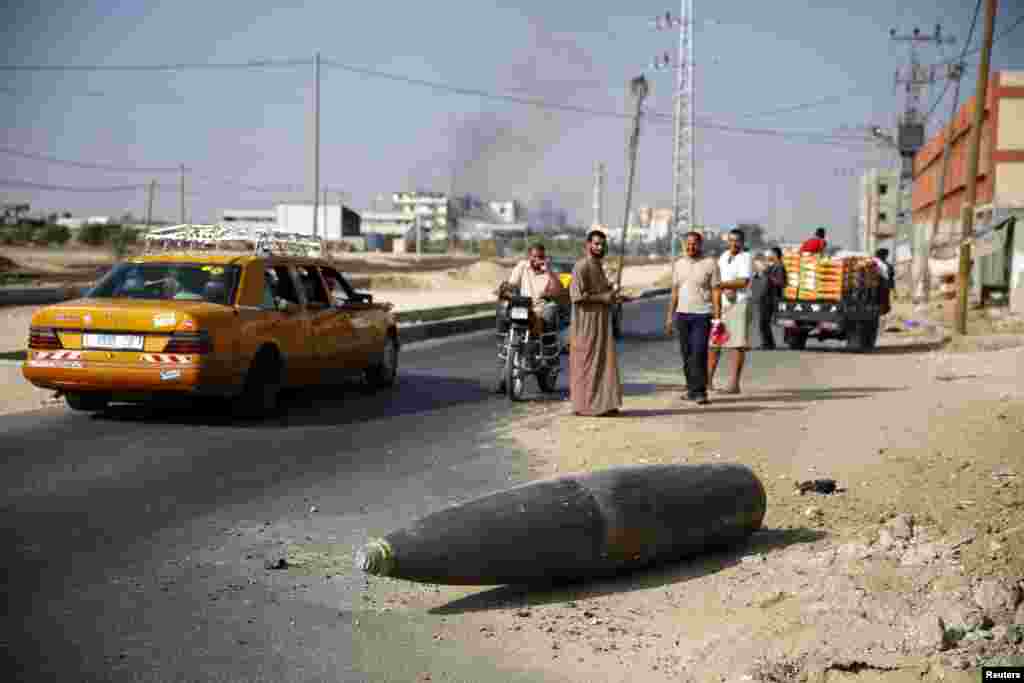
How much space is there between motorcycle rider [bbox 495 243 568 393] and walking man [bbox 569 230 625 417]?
196 cm

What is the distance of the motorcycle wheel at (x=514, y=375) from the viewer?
12961 millimetres

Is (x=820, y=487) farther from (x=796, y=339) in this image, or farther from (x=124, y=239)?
(x=124, y=239)

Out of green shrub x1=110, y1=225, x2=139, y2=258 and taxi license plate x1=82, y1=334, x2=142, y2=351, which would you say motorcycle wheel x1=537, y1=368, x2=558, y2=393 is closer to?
taxi license plate x1=82, y1=334, x2=142, y2=351

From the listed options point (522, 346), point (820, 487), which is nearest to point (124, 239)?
point (522, 346)

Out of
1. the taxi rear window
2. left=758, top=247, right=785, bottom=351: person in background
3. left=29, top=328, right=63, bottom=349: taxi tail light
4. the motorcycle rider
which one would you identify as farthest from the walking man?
left=758, top=247, right=785, bottom=351: person in background

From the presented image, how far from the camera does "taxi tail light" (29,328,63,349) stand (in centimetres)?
1045

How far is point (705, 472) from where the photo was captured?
655cm

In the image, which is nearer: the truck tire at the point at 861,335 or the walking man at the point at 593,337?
the walking man at the point at 593,337

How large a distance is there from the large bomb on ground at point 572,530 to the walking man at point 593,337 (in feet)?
15.4

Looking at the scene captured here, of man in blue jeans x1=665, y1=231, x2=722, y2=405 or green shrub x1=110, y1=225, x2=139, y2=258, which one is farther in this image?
green shrub x1=110, y1=225, x2=139, y2=258

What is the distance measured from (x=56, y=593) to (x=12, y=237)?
79.3 metres

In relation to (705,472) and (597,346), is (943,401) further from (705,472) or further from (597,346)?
(705,472)

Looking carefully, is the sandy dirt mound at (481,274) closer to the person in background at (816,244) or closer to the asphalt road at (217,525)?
the person in background at (816,244)

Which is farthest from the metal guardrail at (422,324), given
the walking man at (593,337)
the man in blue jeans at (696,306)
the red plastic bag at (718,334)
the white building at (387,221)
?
the white building at (387,221)
